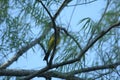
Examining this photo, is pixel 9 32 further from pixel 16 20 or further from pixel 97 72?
pixel 97 72

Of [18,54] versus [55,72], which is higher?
[18,54]

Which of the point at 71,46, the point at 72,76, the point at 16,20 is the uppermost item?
the point at 16,20

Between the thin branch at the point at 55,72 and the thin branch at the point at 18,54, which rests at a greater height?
the thin branch at the point at 18,54

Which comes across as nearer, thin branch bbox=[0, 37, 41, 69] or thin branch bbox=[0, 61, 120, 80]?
thin branch bbox=[0, 61, 120, 80]

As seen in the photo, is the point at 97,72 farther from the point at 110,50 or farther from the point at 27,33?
the point at 27,33

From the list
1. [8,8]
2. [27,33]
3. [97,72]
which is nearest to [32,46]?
[27,33]

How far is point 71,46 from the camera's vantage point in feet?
6.08

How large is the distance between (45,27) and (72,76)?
0.27 metres

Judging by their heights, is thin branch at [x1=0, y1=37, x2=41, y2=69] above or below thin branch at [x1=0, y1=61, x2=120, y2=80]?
above

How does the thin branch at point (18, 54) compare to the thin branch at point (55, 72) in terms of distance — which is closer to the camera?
the thin branch at point (55, 72)

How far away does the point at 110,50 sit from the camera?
195cm

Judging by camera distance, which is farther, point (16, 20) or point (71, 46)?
point (16, 20)

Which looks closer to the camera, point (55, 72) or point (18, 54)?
point (55, 72)

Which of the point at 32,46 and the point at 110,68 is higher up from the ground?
the point at 32,46
